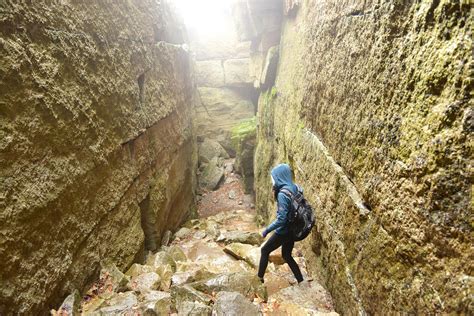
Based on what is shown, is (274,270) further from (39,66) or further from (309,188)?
(39,66)

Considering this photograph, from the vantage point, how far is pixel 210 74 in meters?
24.8

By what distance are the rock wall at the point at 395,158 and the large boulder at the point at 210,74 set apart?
19.8 meters

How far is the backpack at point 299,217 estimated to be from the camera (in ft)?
14.0

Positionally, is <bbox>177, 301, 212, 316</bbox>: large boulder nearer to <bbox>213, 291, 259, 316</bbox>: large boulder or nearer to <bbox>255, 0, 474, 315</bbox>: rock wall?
<bbox>213, 291, 259, 316</bbox>: large boulder

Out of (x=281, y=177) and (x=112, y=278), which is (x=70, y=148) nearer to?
(x=112, y=278)

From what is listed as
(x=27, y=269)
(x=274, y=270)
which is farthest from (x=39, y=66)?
(x=274, y=270)

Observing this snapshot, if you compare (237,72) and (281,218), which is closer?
(281,218)

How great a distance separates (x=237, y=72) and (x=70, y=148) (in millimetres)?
21440

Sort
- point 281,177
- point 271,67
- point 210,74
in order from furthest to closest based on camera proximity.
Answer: point 210,74 < point 271,67 < point 281,177

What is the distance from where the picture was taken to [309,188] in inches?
223

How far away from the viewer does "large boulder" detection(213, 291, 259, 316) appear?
3.40 m

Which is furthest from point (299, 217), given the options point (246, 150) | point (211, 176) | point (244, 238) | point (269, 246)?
point (211, 176)

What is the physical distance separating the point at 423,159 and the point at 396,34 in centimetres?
131

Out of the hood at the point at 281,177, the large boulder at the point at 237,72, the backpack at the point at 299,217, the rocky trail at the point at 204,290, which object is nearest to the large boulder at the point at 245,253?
the rocky trail at the point at 204,290
